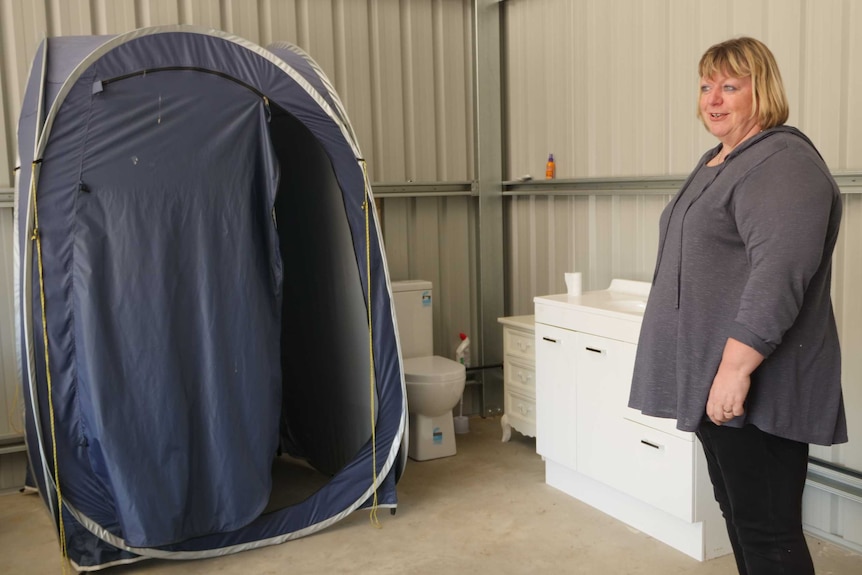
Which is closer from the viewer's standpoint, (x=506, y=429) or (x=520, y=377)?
(x=520, y=377)

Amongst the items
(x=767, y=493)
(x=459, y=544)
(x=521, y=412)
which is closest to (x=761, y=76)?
(x=767, y=493)

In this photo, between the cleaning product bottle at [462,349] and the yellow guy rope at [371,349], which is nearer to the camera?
the yellow guy rope at [371,349]

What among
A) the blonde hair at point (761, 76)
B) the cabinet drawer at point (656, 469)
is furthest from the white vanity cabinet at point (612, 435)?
the blonde hair at point (761, 76)

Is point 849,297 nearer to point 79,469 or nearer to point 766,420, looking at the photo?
point 766,420

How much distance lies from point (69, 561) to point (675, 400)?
90.8 inches

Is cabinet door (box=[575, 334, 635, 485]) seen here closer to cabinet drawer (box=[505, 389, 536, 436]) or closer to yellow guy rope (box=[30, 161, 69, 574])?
cabinet drawer (box=[505, 389, 536, 436])

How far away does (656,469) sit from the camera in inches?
120

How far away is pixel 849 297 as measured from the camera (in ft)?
9.71

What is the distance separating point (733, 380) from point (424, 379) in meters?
2.45

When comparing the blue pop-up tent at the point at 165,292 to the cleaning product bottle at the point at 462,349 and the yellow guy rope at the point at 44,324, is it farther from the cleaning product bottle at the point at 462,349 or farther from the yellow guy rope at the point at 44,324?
the cleaning product bottle at the point at 462,349

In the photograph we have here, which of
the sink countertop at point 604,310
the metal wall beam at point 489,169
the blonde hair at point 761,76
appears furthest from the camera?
the metal wall beam at point 489,169

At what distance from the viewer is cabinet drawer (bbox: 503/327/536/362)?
160 inches

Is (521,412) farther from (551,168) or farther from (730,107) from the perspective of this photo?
(730,107)

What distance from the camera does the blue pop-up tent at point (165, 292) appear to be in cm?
285
